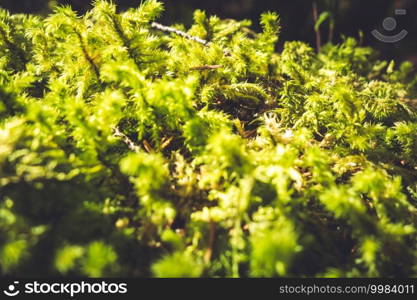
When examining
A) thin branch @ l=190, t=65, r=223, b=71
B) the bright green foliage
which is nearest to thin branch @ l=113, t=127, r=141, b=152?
the bright green foliage

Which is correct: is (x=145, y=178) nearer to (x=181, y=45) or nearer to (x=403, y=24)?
(x=181, y=45)

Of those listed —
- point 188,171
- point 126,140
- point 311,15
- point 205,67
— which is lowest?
point 188,171

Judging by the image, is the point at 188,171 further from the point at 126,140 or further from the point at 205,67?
the point at 205,67

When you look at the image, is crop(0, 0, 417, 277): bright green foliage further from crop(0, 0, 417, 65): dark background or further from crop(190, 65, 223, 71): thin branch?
crop(0, 0, 417, 65): dark background

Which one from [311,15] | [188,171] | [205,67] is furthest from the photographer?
[311,15]

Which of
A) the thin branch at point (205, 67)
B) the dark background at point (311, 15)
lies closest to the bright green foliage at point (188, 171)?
the thin branch at point (205, 67)

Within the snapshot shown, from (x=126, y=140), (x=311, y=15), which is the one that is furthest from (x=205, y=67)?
(x=311, y=15)
